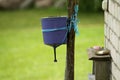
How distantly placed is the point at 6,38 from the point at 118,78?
25.4 feet

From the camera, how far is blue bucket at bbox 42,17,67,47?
4.77 metres

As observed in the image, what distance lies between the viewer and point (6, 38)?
12.0 m

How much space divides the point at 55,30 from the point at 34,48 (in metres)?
5.94

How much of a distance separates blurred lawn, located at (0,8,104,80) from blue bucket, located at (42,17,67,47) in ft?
10.00

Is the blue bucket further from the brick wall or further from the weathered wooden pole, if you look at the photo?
the brick wall

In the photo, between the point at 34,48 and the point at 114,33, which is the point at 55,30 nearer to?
the point at 114,33

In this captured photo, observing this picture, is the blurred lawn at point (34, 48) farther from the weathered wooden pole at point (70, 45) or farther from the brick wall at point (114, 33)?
the weathered wooden pole at point (70, 45)

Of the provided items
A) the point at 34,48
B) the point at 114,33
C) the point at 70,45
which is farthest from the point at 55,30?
the point at 34,48

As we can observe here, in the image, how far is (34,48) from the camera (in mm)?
10703

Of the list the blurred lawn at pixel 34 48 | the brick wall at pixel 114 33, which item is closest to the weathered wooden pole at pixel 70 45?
the brick wall at pixel 114 33

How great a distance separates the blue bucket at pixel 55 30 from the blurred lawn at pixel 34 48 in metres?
3.05

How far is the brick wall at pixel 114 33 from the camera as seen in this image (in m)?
4.50

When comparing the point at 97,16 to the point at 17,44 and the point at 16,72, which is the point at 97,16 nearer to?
the point at 17,44

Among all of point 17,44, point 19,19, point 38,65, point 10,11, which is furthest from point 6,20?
point 38,65
